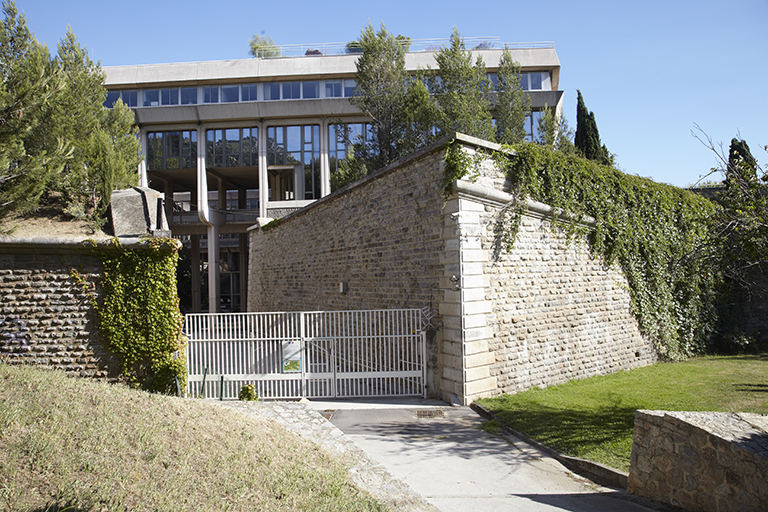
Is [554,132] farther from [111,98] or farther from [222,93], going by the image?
[111,98]

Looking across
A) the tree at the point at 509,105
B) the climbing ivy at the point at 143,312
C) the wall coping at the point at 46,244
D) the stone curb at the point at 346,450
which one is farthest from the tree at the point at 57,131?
the tree at the point at 509,105

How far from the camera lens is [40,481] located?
3518 millimetres

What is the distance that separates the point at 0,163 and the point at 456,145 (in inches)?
334

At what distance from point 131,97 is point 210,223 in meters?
9.17

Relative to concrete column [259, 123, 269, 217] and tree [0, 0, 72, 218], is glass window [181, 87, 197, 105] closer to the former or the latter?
concrete column [259, 123, 269, 217]

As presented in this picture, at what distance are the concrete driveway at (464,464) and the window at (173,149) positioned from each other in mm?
23484

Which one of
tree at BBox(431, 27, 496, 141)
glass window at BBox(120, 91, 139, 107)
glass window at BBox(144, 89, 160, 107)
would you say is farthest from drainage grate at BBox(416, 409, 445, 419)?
glass window at BBox(120, 91, 139, 107)

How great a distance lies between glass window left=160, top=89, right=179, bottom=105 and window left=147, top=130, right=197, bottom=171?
6.05 feet

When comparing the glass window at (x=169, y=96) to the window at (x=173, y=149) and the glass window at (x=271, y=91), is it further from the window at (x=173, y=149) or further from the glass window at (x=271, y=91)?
the glass window at (x=271, y=91)

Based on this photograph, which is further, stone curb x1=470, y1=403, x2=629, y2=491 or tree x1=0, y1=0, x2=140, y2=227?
tree x1=0, y1=0, x2=140, y2=227

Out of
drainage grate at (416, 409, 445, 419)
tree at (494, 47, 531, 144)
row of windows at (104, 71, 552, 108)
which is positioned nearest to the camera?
drainage grate at (416, 409, 445, 419)

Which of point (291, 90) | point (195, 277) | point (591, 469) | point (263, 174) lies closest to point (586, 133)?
point (291, 90)

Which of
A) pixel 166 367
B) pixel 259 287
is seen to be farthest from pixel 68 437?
pixel 259 287

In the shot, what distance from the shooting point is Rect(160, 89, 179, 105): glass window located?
27.2 m
